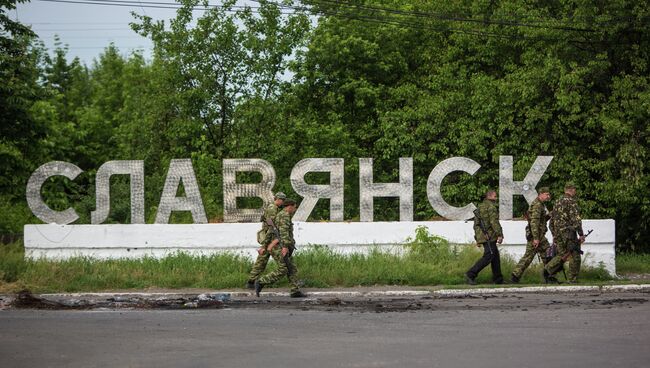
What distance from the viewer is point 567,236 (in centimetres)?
1694

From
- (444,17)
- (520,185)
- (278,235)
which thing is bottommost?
(278,235)

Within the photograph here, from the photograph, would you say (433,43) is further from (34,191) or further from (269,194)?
(34,191)

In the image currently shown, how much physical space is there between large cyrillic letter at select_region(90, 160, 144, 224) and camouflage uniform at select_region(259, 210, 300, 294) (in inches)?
232

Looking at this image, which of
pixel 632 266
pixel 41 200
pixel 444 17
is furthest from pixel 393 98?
pixel 41 200

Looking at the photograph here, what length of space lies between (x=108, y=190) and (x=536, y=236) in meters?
9.17

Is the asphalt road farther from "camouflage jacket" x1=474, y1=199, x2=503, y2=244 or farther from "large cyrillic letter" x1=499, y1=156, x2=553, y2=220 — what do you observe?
"large cyrillic letter" x1=499, y1=156, x2=553, y2=220

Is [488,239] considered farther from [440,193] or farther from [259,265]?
[259,265]

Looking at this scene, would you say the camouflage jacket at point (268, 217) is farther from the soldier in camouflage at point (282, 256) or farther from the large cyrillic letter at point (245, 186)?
the large cyrillic letter at point (245, 186)

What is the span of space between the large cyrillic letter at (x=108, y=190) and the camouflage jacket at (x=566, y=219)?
340 inches

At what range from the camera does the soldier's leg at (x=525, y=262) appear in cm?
1717

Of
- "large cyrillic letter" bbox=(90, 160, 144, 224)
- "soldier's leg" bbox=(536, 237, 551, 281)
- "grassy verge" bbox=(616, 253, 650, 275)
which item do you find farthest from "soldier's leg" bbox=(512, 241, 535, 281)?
"large cyrillic letter" bbox=(90, 160, 144, 224)

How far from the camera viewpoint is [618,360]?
346 inches

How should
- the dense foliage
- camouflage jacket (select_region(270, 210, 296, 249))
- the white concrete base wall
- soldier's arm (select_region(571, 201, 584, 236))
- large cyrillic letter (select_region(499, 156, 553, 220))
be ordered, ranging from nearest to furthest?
camouflage jacket (select_region(270, 210, 296, 249)), soldier's arm (select_region(571, 201, 584, 236)), the white concrete base wall, large cyrillic letter (select_region(499, 156, 553, 220)), the dense foliage

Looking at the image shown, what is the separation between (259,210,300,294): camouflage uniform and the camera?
1517 cm
